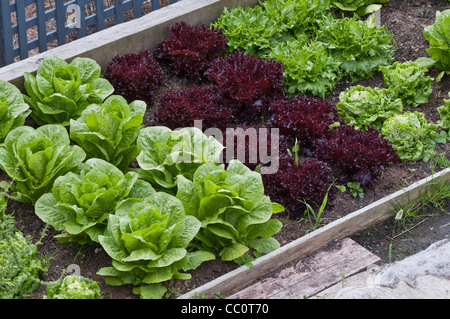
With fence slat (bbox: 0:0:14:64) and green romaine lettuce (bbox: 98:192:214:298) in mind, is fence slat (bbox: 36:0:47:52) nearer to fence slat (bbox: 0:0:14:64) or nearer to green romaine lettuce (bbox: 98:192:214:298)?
fence slat (bbox: 0:0:14:64)

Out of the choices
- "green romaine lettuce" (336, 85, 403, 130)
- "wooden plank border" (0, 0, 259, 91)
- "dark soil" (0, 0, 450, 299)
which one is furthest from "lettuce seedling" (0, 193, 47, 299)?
"green romaine lettuce" (336, 85, 403, 130)

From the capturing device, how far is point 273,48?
16.7 ft

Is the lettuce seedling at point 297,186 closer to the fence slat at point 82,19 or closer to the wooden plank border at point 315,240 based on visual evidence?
the wooden plank border at point 315,240

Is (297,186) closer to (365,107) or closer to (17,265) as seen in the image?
(365,107)

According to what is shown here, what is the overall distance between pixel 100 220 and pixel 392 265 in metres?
1.82

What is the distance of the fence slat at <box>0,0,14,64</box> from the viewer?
4637mm

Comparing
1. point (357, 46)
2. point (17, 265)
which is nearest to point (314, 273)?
point (17, 265)

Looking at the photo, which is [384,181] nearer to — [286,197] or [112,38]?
[286,197]

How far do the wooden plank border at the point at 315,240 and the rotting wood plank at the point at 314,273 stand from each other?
0.05 metres

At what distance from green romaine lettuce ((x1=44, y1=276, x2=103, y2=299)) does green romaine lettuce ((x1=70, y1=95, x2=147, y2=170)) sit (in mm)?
981

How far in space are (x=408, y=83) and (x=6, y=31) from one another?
3219 mm

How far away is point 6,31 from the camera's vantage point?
474 cm

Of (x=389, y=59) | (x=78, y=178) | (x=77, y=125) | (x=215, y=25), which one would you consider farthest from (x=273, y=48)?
(x=78, y=178)
